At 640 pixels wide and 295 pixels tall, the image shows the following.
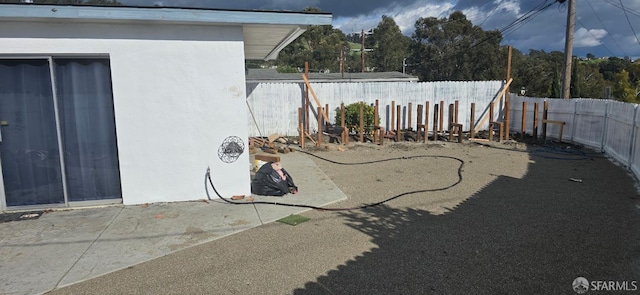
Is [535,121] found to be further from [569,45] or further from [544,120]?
[569,45]

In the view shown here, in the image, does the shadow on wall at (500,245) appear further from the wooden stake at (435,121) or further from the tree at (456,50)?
the tree at (456,50)

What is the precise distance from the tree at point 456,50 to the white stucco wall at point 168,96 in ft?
112

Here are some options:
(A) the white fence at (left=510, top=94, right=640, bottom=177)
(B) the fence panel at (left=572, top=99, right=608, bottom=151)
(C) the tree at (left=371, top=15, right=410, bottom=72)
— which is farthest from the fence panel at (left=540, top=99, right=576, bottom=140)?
(C) the tree at (left=371, top=15, right=410, bottom=72)

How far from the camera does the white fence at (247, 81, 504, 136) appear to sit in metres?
13.5

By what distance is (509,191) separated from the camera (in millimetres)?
6602

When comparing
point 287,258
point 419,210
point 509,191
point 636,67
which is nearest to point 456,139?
point 509,191

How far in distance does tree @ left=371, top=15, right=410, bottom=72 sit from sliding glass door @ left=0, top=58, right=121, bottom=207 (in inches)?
1758

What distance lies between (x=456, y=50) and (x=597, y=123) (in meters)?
28.6

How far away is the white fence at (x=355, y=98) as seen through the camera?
44.2 ft

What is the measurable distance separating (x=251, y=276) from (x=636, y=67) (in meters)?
44.6

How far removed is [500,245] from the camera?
13.8ft

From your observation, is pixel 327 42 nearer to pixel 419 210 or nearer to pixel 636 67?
pixel 636 67

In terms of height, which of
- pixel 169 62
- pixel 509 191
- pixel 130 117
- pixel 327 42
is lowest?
pixel 509 191

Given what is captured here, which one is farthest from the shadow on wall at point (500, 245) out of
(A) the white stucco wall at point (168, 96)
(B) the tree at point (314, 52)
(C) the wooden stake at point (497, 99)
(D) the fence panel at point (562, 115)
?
(B) the tree at point (314, 52)
